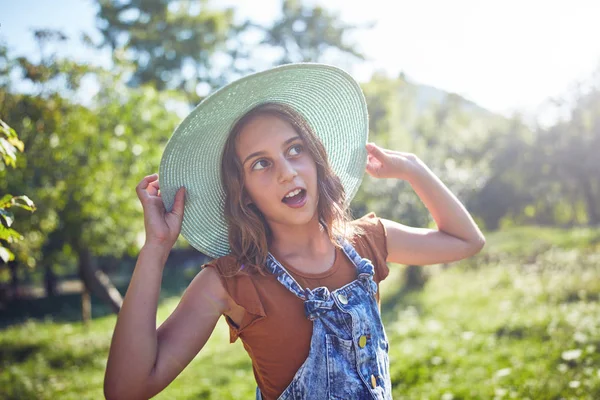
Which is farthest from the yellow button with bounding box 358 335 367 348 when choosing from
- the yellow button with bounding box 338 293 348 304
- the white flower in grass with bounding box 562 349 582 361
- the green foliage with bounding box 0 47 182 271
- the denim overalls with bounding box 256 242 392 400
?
the green foliage with bounding box 0 47 182 271

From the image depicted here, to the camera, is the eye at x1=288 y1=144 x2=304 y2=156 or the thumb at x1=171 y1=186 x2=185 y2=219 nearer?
the thumb at x1=171 y1=186 x2=185 y2=219

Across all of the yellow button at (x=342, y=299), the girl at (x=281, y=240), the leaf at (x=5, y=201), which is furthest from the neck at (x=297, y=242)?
the leaf at (x=5, y=201)

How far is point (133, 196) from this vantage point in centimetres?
962

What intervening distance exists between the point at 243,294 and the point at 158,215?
442 millimetres

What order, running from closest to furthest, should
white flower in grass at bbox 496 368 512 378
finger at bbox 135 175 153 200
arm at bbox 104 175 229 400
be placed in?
1. arm at bbox 104 175 229 400
2. finger at bbox 135 175 153 200
3. white flower in grass at bbox 496 368 512 378

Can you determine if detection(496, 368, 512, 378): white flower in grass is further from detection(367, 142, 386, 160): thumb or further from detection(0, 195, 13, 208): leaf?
detection(0, 195, 13, 208): leaf

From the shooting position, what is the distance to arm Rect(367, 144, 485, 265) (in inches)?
97.1

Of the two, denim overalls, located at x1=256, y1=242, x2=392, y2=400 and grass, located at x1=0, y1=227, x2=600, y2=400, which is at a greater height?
denim overalls, located at x1=256, y1=242, x2=392, y2=400

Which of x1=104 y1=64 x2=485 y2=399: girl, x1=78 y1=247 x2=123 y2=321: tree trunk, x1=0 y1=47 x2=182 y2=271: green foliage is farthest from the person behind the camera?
x1=78 y1=247 x2=123 y2=321: tree trunk

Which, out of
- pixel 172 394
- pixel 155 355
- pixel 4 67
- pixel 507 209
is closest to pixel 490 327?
pixel 172 394

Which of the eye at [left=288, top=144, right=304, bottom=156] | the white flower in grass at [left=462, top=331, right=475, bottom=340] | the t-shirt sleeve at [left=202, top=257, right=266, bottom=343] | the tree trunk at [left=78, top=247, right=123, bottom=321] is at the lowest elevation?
the tree trunk at [left=78, top=247, right=123, bottom=321]

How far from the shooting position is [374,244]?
2393mm

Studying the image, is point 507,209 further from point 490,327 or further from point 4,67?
point 4,67

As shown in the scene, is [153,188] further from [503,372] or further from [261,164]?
[503,372]
